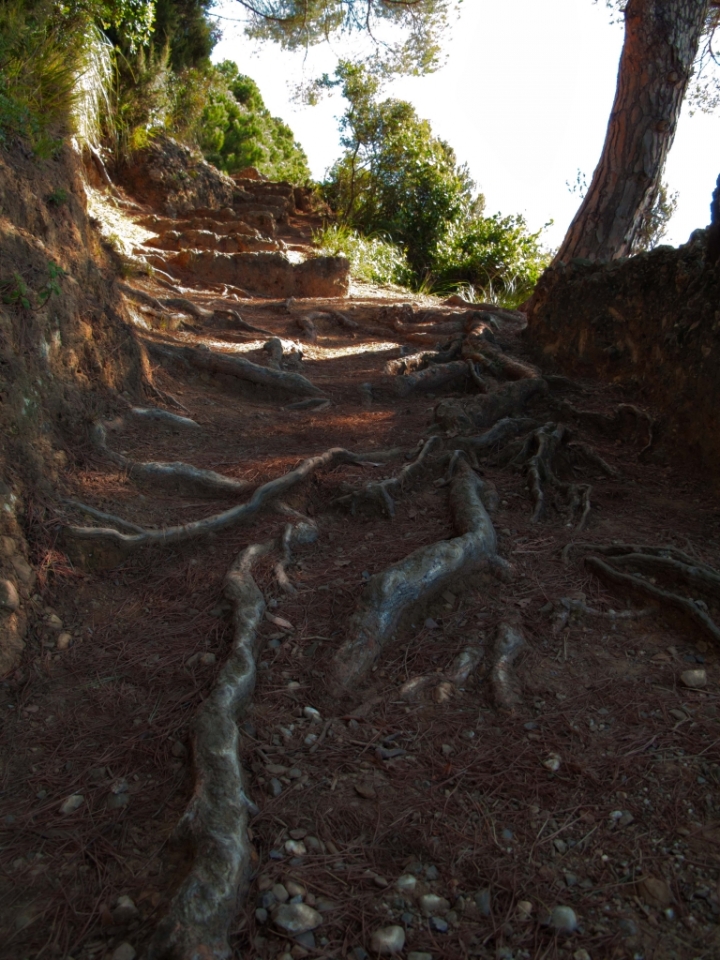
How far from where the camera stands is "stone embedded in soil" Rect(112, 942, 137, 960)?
203cm

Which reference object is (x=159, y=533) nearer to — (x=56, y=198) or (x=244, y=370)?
(x=56, y=198)

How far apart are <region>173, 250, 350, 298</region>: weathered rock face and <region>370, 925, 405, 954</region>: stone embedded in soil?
1147 cm

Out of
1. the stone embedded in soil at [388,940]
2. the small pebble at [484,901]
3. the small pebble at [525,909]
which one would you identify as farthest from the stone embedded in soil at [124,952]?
the small pebble at [525,909]

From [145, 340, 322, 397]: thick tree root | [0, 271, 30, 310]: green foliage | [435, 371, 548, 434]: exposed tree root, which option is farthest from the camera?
[145, 340, 322, 397]: thick tree root

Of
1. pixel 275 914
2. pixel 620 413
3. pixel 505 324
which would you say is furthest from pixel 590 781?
pixel 505 324

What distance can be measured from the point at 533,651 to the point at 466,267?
44.2ft

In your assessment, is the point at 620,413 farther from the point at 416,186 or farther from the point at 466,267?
the point at 416,186

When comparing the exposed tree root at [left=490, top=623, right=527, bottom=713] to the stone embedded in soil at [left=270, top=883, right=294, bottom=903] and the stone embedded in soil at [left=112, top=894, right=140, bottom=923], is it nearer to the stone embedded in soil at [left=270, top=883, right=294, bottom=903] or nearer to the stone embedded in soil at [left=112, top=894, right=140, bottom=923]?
the stone embedded in soil at [left=270, top=883, right=294, bottom=903]

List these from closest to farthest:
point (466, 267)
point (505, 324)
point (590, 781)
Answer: point (590, 781) < point (505, 324) < point (466, 267)

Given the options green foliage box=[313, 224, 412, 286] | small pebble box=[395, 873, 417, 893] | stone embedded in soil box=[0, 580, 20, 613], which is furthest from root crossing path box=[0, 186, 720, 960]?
green foliage box=[313, 224, 412, 286]

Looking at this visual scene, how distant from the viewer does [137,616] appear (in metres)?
3.62

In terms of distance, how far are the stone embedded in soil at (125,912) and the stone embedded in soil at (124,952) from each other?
101 millimetres

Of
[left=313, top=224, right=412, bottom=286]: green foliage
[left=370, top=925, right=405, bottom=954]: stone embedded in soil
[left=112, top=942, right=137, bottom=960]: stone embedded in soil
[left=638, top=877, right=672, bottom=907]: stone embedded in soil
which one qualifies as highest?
[left=313, top=224, right=412, bottom=286]: green foliage

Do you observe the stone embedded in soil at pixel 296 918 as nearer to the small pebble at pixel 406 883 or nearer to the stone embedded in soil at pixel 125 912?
the small pebble at pixel 406 883
